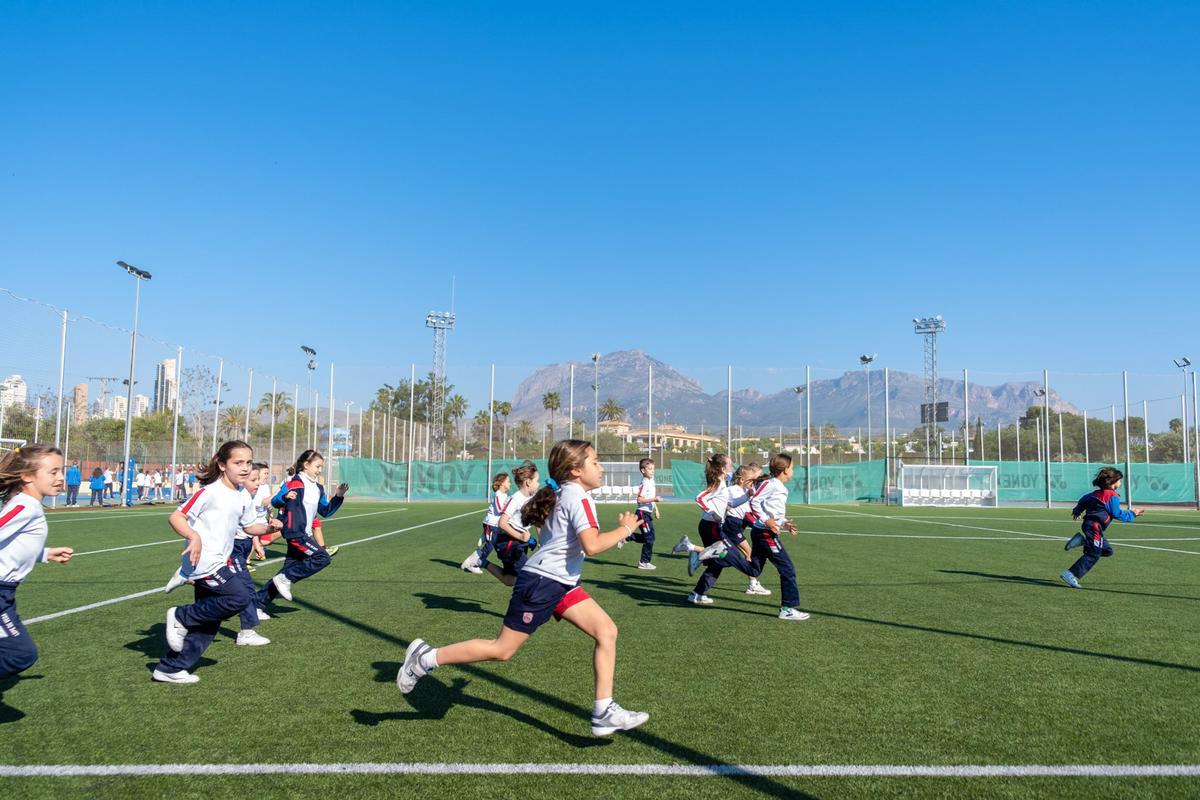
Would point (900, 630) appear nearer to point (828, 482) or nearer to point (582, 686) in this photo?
point (582, 686)

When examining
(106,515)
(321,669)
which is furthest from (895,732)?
(106,515)

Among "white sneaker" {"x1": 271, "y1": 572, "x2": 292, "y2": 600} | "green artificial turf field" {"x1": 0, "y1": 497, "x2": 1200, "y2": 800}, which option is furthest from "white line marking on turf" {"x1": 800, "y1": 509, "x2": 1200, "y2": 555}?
"white sneaker" {"x1": 271, "y1": 572, "x2": 292, "y2": 600}

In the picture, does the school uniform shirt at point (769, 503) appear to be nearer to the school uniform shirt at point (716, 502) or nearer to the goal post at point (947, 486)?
the school uniform shirt at point (716, 502)

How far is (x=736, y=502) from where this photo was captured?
10.1m

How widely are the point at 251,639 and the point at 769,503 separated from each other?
18.0ft

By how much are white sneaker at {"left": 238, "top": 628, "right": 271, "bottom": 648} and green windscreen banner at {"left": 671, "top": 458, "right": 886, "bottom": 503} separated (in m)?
36.5

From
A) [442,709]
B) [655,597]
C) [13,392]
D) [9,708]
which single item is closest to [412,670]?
[442,709]

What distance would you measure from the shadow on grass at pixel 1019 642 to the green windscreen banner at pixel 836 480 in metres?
34.3

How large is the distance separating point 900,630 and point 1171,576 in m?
7.32

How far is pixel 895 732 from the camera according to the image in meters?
4.68

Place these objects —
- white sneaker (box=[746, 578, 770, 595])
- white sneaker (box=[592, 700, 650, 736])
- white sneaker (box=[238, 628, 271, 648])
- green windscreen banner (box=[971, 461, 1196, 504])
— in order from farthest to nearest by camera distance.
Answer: green windscreen banner (box=[971, 461, 1196, 504]), white sneaker (box=[746, 578, 770, 595]), white sneaker (box=[238, 628, 271, 648]), white sneaker (box=[592, 700, 650, 736])

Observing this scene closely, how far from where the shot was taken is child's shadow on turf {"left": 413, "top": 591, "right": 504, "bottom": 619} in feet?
29.6

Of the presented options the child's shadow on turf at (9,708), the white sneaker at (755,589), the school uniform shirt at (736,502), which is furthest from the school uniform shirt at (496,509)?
the child's shadow on turf at (9,708)

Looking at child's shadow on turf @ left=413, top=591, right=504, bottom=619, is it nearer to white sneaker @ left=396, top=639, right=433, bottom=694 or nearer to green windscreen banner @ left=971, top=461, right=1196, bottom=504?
white sneaker @ left=396, top=639, right=433, bottom=694
